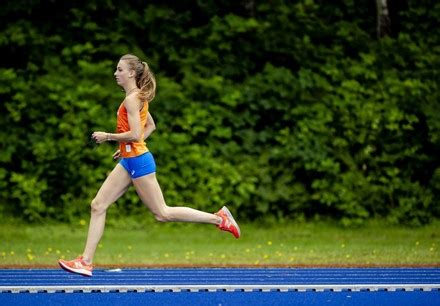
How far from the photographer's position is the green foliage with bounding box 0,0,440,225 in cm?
1892

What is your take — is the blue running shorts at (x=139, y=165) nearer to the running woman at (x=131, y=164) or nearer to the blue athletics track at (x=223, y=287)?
the running woman at (x=131, y=164)

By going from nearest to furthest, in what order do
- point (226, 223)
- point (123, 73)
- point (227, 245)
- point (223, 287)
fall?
1. point (223, 287)
2. point (123, 73)
3. point (226, 223)
4. point (227, 245)

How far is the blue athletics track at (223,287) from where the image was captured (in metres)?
8.98

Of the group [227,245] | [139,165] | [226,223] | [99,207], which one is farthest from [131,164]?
[227,245]

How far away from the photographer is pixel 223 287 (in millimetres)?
9883

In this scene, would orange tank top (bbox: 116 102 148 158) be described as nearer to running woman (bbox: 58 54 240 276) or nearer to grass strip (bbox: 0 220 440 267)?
running woman (bbox: 58 54 240 276)

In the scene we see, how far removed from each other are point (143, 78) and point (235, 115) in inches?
382

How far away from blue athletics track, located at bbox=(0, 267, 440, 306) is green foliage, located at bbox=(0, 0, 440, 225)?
640 cm

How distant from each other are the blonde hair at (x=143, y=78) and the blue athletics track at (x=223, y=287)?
1686mm

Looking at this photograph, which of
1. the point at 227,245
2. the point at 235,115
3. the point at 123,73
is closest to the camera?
the point at 123,73

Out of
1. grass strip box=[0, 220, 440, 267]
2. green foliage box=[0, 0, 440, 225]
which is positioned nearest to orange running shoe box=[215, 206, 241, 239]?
grass strip box=[0, 220, 440, 267]

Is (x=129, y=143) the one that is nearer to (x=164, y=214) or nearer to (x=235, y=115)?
(x=164, y=214)

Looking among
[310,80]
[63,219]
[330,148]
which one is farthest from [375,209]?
[63,219]

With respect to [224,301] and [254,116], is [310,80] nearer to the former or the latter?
[254,116]
